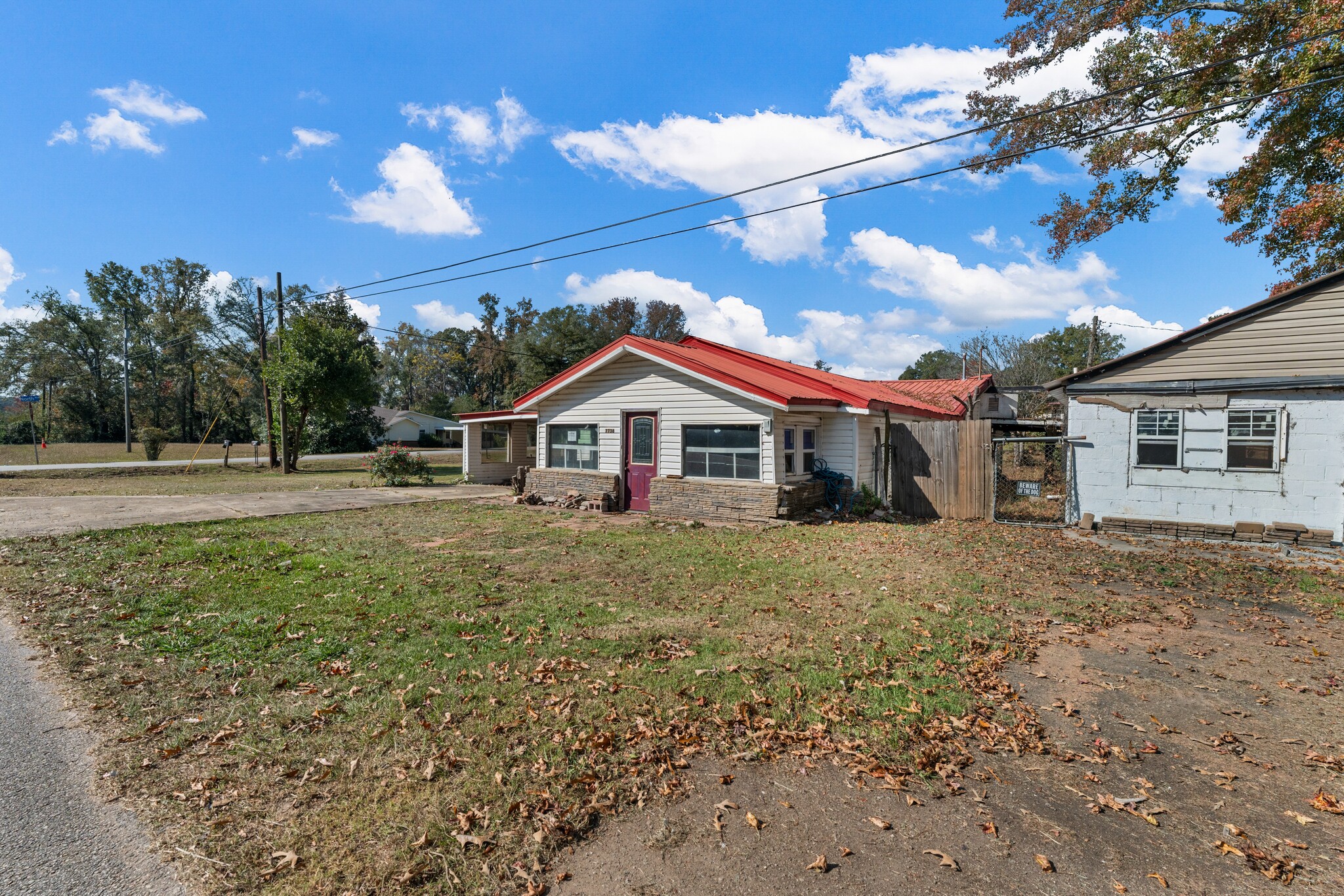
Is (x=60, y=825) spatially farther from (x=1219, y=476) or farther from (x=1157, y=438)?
(x=1219, y=476)

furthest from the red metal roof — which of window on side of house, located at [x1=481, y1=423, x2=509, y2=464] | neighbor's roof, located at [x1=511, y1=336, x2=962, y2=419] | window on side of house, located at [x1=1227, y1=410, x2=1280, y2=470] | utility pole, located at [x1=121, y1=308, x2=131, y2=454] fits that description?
utility pole, located at [x1=121, y1=308, x2=131, y2=454]

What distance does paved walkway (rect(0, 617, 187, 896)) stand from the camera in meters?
2.65

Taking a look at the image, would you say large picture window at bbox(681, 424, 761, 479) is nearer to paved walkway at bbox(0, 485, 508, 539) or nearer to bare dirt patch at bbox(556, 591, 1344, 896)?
paved walkway at bbox(0, 485, 508, 539)

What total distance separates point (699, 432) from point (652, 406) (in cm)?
144

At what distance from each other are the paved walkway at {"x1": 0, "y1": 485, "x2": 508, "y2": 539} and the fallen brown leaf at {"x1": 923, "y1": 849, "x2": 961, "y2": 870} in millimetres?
14898

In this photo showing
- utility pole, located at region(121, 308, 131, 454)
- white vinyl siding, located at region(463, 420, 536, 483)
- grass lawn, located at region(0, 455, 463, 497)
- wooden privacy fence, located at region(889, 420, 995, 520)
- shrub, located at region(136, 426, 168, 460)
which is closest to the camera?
wooden privacy fence, located at region(889, 420, 995, 520)

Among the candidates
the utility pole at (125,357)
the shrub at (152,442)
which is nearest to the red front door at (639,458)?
the shrub at (152,442)

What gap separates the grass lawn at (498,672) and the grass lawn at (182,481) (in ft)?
37.6

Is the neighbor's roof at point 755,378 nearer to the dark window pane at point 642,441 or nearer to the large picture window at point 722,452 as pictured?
the large picture window at point 722,452

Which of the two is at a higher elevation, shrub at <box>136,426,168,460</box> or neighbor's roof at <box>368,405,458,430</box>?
neighbor's roof at <box>368,405,458,430</box>

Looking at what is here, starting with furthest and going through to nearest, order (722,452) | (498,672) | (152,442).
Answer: (152,442) → (722,452) → (498,672)

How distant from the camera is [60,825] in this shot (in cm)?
303

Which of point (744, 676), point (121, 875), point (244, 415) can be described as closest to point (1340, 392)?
point (744, 676)

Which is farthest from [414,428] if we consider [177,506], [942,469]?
[942,469]
